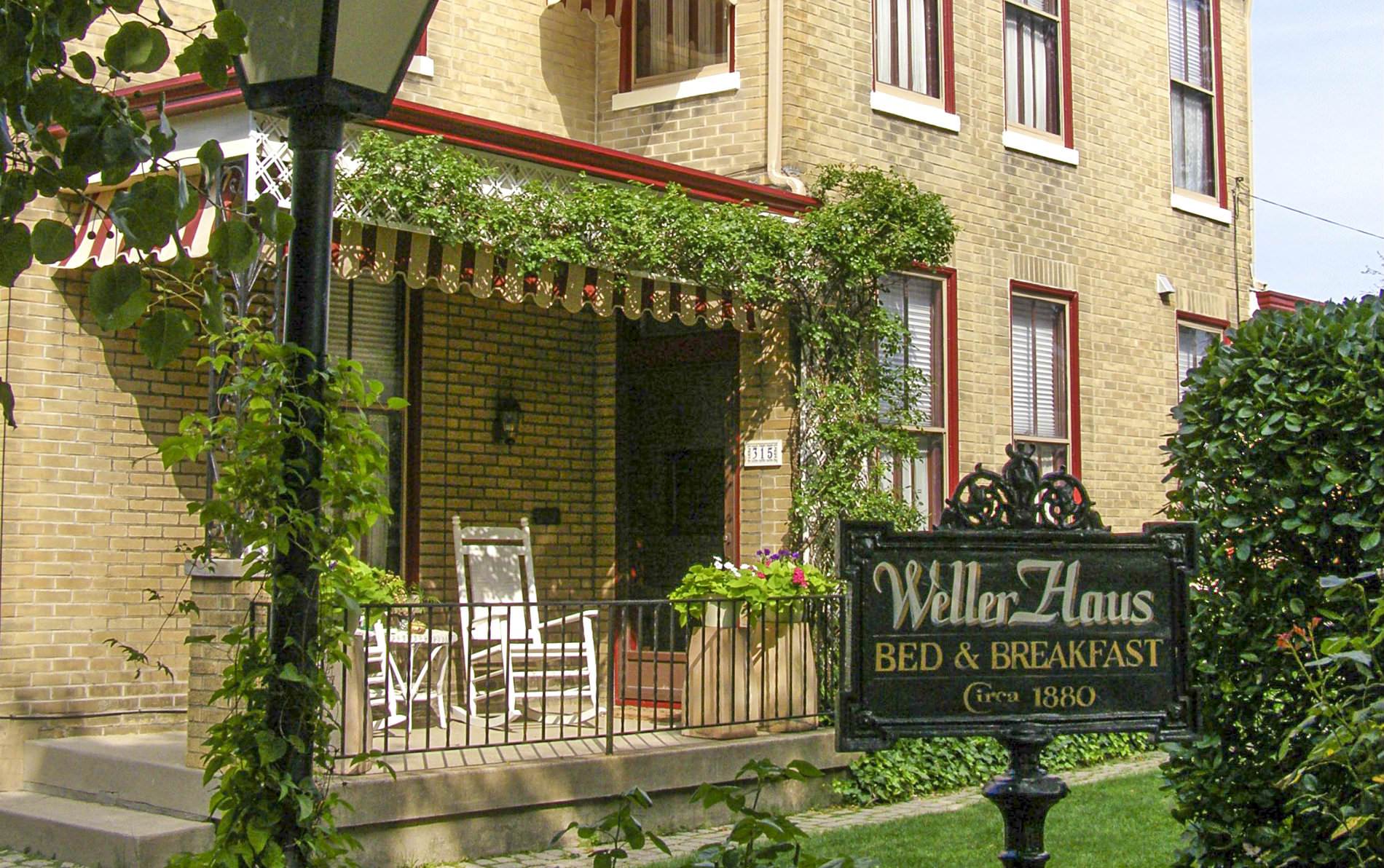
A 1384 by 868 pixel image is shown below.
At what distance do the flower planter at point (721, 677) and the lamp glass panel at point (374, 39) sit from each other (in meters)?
5.87

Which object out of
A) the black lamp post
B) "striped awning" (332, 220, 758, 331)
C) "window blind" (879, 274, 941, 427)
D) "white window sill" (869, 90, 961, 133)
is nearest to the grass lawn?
"striped awning" (332, 220, 758, 331)

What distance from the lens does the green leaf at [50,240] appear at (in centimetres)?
248

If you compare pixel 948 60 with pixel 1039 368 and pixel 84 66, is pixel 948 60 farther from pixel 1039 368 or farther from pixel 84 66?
pixel 84 66

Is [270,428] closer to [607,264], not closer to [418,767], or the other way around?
[418,767]

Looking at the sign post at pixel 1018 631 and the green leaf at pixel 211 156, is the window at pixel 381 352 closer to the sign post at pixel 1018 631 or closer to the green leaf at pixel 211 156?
the sign post at pixel 1018 631

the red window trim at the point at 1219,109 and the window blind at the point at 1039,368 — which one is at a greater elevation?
the red window trim at the point at 1219,109

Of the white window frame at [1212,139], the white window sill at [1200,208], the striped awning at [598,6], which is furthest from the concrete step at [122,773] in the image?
the white window frame at [1212,139]

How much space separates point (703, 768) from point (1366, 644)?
16.9ft

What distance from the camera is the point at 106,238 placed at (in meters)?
8.55

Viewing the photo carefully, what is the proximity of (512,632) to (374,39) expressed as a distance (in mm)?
6940

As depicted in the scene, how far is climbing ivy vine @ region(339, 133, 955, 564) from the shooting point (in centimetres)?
973

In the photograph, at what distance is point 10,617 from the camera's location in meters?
8.84

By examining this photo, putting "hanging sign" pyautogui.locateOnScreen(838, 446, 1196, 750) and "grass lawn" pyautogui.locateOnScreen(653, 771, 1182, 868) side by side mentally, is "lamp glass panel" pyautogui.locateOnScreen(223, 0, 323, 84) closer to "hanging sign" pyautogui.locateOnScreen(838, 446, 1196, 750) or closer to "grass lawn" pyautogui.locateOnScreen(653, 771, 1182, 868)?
"hanging sign" pyautogui.locateOnScreen(838, 446, 1196, 750)

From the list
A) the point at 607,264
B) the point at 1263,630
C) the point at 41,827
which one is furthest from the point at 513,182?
the point at 1263,630
